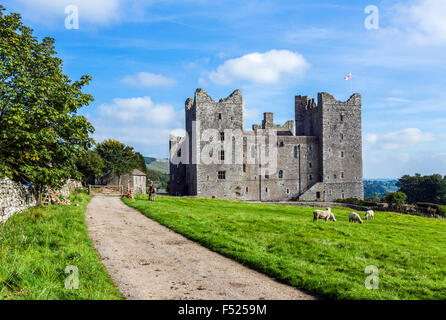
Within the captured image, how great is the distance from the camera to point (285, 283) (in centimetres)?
880

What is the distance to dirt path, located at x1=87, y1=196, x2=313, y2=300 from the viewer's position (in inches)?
306

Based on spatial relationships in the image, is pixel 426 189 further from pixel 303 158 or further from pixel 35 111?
pixel 35 111

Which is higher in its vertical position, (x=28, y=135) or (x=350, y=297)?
(x=28, y=135)

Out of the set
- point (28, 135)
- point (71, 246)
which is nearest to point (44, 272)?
point (71, 246)

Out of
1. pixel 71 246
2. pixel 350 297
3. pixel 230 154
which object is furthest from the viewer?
pixel 230 154

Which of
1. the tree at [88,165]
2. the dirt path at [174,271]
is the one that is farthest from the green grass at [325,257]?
the tree at [88,165]

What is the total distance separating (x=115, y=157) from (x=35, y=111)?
6377cm

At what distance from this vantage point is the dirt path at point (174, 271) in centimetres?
777

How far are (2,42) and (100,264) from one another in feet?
46.2

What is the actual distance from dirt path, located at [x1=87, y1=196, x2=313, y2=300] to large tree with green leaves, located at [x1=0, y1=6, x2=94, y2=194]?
604cm

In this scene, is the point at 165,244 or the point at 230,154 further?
the point at 230,154

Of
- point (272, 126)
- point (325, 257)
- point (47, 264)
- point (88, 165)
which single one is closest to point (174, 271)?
point (47, 264)

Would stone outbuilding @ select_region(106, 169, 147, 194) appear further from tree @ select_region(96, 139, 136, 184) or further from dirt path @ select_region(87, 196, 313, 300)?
dirt path @ select_region(87, 196, 313, 300)
